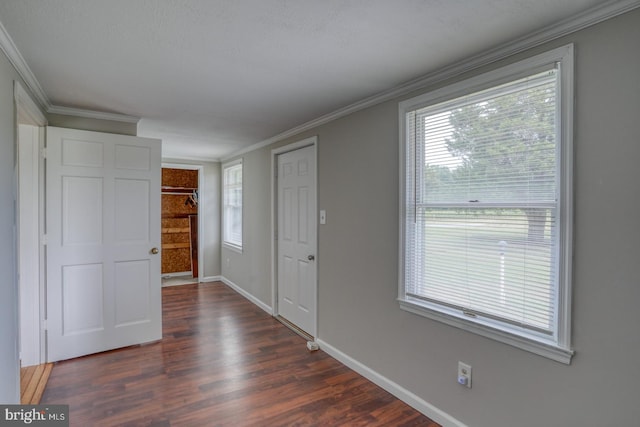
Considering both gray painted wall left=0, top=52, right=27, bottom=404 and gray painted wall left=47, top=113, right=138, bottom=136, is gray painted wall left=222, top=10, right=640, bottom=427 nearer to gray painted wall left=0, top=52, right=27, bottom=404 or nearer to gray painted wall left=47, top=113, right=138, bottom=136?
gray painted wall left=47, top=113, right=138, bottom=136

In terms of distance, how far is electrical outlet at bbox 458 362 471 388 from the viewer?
1.98m

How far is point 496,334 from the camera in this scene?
1.83 meters

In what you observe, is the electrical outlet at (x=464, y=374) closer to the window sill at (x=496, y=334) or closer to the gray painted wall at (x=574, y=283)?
the gray painted wall at (x=574, y=283)

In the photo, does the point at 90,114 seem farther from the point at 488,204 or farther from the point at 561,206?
the point at 561,206

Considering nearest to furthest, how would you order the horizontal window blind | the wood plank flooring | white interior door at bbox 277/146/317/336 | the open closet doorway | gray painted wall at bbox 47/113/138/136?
the horizontal window blind < the wood plank flooring < gray painted wall at bbox 47/113/138/136 < white interior door at bbox 277/146/317/336 < the open closet doorway

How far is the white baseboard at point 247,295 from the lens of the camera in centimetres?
437

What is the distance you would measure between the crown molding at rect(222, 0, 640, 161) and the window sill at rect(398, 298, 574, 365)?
1.50 m

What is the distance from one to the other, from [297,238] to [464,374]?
2225 mm

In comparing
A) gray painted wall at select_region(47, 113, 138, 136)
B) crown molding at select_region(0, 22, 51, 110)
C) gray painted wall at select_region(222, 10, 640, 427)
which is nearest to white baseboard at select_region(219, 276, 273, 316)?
gray painted wall at select_region(222, 10, 640, 427)

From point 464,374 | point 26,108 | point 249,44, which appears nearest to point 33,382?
point 26,108

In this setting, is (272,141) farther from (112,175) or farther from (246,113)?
(112,175)

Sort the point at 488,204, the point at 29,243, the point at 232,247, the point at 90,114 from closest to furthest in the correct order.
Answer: the point at 488,204, the point at 29,243, the point at 90,114, the point at 232,247

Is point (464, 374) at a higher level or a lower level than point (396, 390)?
higher

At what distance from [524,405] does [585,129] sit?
1411 millimetres
